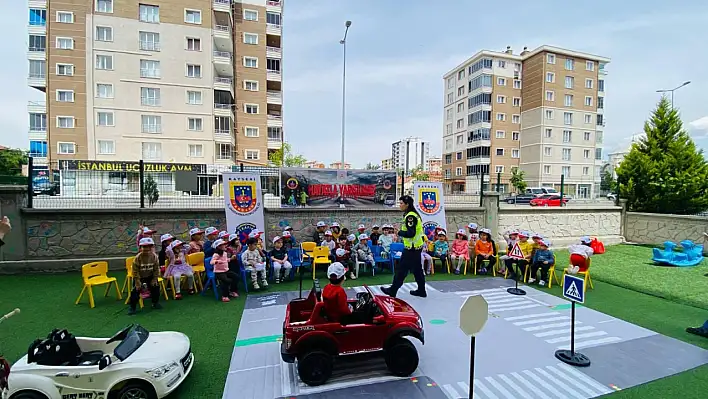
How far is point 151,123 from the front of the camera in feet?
92.5

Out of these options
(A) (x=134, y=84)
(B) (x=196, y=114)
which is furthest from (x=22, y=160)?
(B) (x=196, y=114)

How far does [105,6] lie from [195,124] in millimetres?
11362

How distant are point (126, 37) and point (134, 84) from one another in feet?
12.7

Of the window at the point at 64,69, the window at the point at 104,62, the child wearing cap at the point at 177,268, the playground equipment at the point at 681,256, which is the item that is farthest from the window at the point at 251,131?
the playground equipment at the point at 681,256

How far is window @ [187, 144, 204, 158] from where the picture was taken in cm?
2908

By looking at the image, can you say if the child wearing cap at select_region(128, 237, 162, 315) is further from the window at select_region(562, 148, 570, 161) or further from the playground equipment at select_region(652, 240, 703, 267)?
the window at select_region(562, 148, 570, 161)

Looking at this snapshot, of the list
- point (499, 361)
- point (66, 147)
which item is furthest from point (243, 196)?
point (66, 147)

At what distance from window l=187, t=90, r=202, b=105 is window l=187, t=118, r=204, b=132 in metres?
1.44

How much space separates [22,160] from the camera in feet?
121

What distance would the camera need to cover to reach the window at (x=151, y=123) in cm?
2805

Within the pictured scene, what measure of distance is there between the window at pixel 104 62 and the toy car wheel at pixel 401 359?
33403 mm

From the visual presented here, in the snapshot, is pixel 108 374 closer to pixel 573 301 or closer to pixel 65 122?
pixel 573 301

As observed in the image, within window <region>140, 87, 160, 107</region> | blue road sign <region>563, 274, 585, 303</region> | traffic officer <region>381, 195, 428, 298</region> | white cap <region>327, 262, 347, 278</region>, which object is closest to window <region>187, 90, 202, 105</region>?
window <region>140, 87, 160, 107</region>

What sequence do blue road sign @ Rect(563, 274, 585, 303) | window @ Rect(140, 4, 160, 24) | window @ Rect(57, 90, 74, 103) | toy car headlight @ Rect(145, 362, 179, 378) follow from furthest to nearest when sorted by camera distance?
window @ Rect(140, 4, 160, 24), window @ Rect(57, 90, 74, 103), blue road sign @ Rect(563, 274, 585, 303), toy car headlight @ Rect(145, 362, 179, 378)
